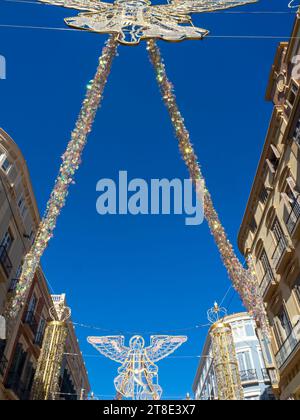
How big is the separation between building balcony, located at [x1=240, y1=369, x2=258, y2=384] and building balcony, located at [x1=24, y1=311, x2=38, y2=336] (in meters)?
19.5

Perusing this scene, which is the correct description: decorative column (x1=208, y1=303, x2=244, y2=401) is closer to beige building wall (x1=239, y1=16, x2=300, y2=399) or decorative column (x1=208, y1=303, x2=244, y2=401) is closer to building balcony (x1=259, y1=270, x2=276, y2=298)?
beige building wall (x1=239, y1=16, x2=300, y2=399)

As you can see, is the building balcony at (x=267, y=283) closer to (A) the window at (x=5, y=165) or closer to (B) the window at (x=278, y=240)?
(B) the window at (x=278, y=240)

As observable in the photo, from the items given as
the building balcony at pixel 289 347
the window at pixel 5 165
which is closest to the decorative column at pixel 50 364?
the window at pixel 5 165

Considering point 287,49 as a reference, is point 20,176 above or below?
below

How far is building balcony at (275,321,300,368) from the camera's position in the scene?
12.5m

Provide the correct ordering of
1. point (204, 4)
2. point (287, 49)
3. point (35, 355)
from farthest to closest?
1. point (35, 355)
2. point (287, 49)
3. point (204, 4)

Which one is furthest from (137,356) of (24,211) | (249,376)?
(249,376)

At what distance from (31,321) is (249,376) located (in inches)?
817

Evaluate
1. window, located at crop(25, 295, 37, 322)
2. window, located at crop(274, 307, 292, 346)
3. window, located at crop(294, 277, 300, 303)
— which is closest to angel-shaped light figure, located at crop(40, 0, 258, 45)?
window, located at crop(294, 277, 300, 303)

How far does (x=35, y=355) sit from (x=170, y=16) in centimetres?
1883
